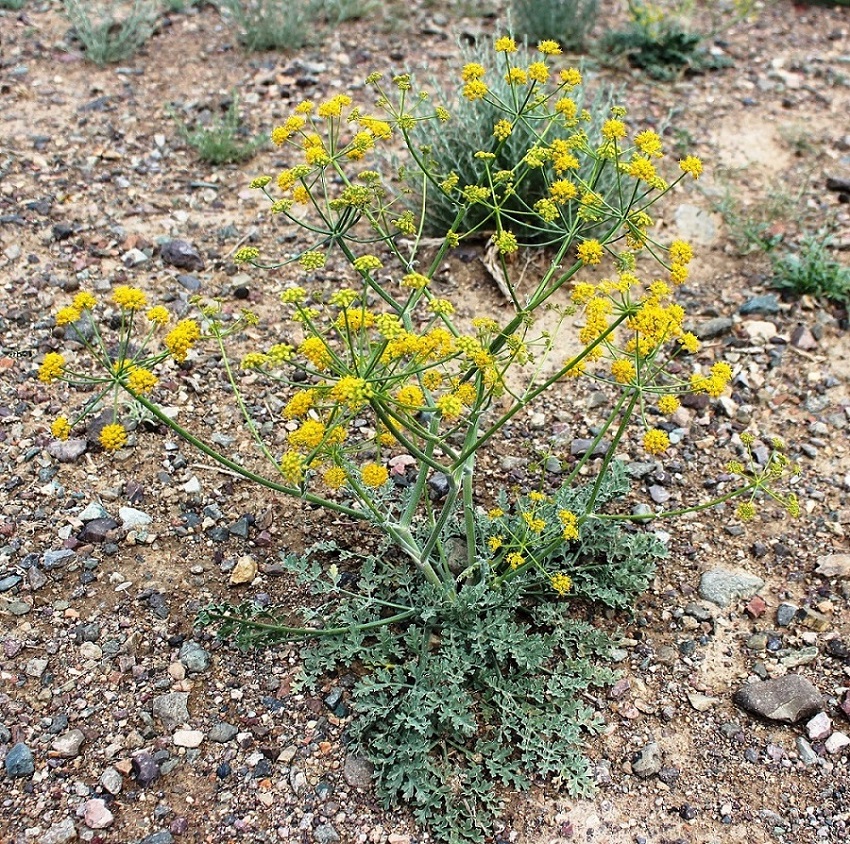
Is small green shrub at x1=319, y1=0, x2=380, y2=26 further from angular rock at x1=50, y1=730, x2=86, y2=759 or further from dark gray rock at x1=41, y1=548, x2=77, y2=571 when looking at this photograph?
angular rock at x1=50, y1=730, x2=86, y2=759

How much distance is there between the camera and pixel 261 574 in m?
3.75

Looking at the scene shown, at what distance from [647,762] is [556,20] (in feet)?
17.6

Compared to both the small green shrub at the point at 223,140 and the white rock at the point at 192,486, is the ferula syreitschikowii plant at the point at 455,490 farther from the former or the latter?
the small green shrub at the point at 223,140

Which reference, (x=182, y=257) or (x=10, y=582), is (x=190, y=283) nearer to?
(x=182, y=257)

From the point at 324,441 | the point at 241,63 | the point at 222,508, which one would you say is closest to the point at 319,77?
the point at 241,63

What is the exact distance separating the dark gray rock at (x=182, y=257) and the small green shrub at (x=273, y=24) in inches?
88.6

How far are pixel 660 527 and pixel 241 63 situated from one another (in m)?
4.49

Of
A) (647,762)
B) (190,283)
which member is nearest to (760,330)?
(647,762)

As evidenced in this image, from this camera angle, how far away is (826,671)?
11.5 ft

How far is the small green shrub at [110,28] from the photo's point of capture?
6.38 meters

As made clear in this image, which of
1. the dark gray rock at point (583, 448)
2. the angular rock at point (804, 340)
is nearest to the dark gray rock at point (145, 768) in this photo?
the dark gray rock at point (583, 448)

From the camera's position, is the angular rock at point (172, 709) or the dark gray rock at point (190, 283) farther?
the dark gray rock at point (190, 283)

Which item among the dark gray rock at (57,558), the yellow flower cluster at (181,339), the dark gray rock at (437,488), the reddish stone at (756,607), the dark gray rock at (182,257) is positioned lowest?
the reddish stone at (756,607)

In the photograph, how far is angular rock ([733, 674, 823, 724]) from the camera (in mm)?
3357
